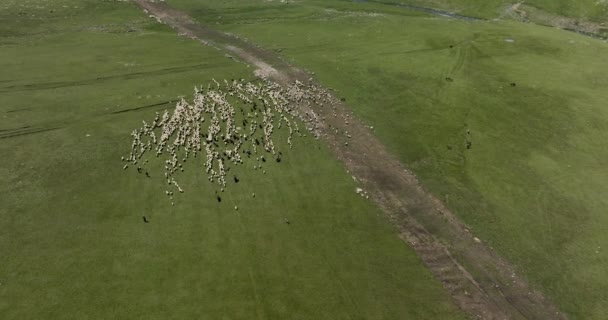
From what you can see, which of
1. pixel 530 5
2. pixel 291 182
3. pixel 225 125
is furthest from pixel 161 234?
pixel 530 5

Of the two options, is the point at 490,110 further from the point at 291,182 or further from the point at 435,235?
the point at 291,182

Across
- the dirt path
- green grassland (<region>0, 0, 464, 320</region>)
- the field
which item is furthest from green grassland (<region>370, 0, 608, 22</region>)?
green grassland (<region>0, 0, 464, 320</region>)

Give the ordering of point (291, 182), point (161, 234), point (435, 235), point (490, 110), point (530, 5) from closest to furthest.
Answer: point (161, 234)
point (435, 235)
point (291, 182)
point (490, 110)
point (530, 5)

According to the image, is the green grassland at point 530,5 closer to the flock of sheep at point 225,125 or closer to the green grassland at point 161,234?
the flock of sheep at point 225,125

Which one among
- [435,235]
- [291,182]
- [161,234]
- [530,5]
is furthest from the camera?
[530,5]

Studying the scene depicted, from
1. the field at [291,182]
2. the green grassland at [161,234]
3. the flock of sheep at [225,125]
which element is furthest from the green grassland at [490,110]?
the green grassland at [161,234]

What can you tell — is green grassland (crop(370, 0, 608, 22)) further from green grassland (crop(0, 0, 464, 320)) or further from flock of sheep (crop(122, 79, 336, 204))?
green grassland (crop(0, 0, 464, 320))
